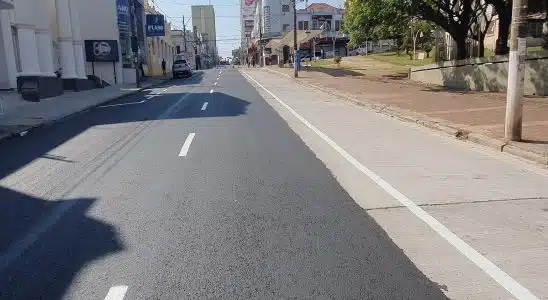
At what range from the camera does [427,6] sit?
2339 cm

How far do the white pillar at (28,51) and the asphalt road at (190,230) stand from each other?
1727cm

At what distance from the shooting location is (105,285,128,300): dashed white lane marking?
148 inches

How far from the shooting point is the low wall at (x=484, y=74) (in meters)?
17.1

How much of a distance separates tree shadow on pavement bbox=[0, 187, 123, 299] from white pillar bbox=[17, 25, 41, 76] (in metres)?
21.0

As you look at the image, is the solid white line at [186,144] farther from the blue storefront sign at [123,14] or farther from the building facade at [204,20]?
the building facade at [204,20]

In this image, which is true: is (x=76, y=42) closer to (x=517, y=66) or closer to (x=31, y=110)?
(x=31, y=110)

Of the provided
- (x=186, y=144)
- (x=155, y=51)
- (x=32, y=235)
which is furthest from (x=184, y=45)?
(x=32, y=235)

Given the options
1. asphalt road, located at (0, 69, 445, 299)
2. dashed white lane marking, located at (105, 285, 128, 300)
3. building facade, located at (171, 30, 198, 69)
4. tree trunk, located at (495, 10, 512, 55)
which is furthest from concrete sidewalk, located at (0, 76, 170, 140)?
building facade, located at (171, 30, 198, 69)

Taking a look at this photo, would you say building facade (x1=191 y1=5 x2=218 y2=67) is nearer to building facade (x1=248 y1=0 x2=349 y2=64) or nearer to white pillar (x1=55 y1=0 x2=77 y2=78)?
building facade (x1=248 y1=0 x2=349 y2=64)

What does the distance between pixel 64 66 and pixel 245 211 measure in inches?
1100

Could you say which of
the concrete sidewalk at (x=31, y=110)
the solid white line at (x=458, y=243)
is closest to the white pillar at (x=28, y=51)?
the concrete sidewalk at (x=31, y=110)

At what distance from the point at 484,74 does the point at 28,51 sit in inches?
864

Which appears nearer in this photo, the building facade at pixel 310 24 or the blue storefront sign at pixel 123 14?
the blue storefront sign at pixel 123 14

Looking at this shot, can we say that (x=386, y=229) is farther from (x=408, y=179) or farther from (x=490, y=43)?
(x=490, y=43)
